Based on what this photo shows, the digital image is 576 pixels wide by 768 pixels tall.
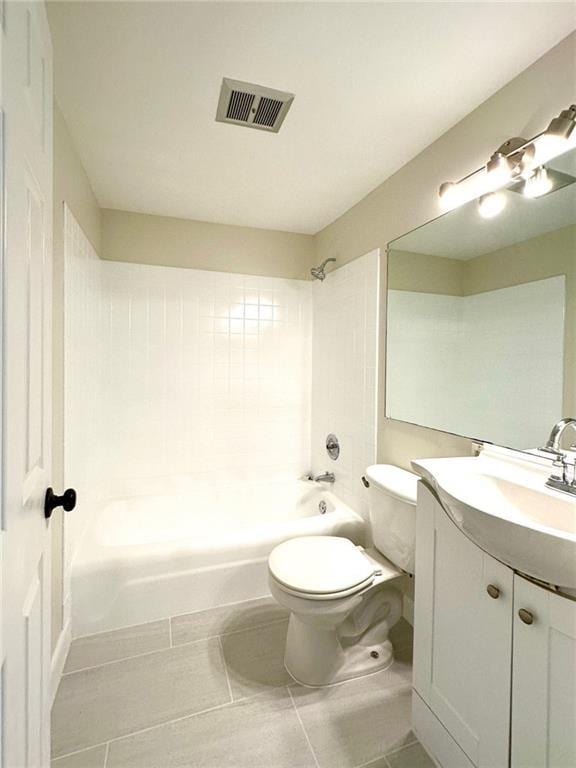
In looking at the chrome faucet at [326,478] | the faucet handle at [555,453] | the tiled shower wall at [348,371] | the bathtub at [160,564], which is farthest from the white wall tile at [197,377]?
the faucet handle at [555,453]

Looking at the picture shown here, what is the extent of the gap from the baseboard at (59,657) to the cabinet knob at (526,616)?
5.25 ft

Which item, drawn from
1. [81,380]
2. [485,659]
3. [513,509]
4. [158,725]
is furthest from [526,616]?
[81,380]

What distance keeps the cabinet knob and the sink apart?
108 millimetres

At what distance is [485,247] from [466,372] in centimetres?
51

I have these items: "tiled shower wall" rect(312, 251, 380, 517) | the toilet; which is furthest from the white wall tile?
the toilet

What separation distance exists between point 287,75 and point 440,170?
77 centimetres

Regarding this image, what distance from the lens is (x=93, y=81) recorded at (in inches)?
52.1

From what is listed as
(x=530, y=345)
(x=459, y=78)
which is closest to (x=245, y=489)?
(x=530, y=345)

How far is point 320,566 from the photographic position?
1508 mm

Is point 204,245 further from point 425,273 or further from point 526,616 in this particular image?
point 526,616

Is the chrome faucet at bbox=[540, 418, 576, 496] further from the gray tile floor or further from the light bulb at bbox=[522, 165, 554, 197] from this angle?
the gray tile floor

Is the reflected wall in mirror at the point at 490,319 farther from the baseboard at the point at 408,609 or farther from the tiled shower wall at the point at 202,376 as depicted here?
the tiled shower wall at the point at 202,376

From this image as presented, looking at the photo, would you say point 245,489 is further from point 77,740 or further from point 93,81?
point 93,81

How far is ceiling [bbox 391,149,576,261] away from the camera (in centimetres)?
117
